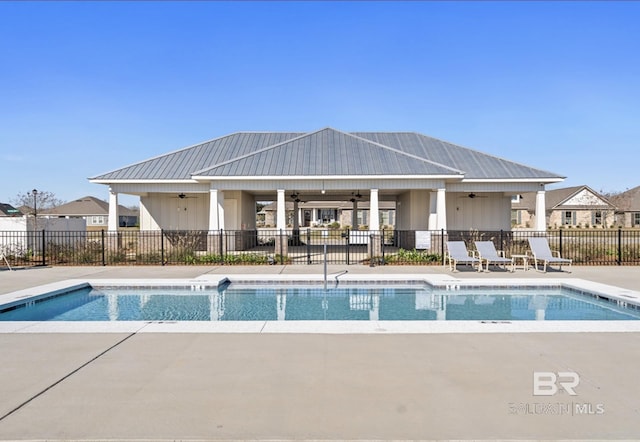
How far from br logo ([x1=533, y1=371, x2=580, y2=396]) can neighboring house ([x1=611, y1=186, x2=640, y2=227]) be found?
59.3 m

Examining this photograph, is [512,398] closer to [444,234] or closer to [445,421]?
[445,421]

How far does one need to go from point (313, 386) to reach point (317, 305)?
5.12m

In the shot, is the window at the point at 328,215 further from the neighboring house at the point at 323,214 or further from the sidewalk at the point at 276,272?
the sidewalk at the point at 276,272

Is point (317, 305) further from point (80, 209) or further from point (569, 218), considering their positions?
point (80, 209)

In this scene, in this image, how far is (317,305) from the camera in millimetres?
9523

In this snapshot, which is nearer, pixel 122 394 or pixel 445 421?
pixel 445 421

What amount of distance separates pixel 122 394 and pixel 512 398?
12.9 feet

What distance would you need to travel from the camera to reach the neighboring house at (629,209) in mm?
51531

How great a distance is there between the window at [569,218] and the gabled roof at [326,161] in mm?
35031

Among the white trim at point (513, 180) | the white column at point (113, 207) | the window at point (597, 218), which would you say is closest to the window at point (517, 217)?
the window at point (597, 218)

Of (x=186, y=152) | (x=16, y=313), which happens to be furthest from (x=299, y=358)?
(x=186, y=152)

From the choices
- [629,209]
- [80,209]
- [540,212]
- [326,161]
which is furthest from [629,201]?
[80,209]

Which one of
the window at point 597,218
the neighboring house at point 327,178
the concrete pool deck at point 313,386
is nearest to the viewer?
the concrete pool deck at point 313,386

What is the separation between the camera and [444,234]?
54.7ft
